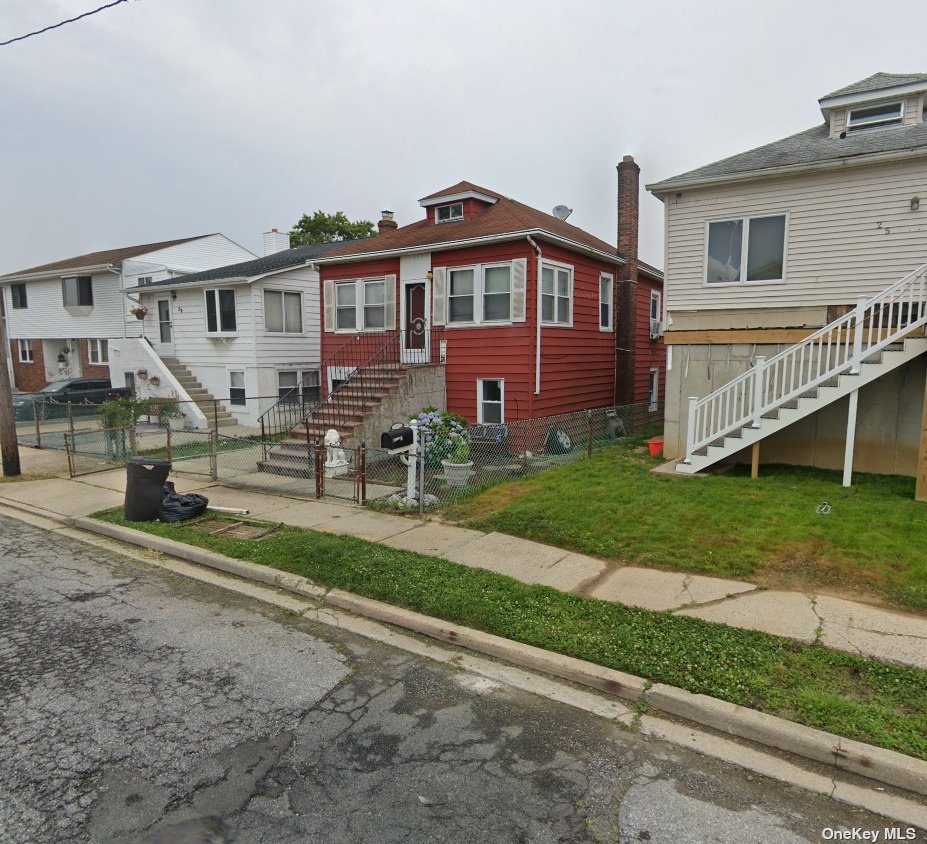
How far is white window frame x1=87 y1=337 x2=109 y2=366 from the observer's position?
2880 centimetres

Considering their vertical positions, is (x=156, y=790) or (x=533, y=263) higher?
(x=533, y=263)

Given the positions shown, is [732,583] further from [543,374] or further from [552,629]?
[543,374]

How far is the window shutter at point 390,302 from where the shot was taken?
54.0ft

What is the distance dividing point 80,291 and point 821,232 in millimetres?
29374

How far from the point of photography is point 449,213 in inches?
705

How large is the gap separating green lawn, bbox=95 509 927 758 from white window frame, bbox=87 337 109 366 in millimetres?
26084

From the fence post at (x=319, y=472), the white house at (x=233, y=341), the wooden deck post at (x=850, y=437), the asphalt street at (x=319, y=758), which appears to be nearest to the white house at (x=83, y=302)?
the white house at (x=233, y=341)

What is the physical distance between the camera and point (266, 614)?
6.25m

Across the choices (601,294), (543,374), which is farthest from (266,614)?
(601,294)

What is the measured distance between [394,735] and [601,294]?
598 inches

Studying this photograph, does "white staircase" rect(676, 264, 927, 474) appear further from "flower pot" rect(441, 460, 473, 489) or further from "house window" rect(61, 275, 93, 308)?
"house window" rect(61, 275, 93, 308)

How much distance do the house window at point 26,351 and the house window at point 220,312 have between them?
1786 cm

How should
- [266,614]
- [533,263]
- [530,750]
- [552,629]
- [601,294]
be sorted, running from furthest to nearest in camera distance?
[601,294] < [533,263] < [266,614] < [552,629] < [530,750]

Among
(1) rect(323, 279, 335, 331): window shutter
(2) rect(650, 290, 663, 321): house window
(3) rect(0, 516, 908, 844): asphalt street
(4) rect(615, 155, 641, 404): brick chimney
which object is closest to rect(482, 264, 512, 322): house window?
(1) rect(323, 279, 335, 331): window shutter
